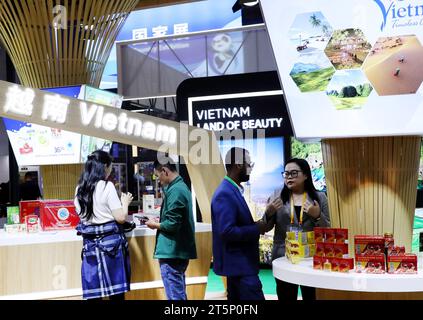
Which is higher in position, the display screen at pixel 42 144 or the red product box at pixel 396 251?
the display screen at pixel 42 144

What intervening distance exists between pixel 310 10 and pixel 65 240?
2801mm

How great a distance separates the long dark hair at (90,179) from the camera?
168 inches

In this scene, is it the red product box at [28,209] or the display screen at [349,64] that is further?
the red product box at [28,209]

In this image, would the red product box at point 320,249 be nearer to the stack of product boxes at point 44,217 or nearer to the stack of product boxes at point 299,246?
the stack of product boxes at point 299,246

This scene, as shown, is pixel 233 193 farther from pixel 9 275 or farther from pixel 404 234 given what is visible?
pixel 9 275

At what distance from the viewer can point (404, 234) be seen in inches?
123

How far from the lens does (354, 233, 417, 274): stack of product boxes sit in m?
2.70

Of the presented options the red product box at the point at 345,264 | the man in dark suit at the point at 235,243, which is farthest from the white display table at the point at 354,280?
the man in dark suit at the point at 235,243

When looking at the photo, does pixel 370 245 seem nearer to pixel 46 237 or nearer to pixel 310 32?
pixel 310 32

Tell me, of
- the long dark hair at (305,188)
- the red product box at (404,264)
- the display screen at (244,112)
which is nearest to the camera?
the red product box at (404,264)

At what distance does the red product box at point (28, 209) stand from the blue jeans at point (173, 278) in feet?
4.46

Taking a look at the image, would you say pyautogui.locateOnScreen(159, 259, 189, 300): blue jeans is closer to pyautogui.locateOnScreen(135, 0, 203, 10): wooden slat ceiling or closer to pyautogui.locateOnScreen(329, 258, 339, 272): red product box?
pyautogui.locateOnScreen(329, 258, 339, 272): red product box

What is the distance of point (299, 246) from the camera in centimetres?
317

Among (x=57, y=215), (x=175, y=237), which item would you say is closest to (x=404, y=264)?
(x=175, y=237)
